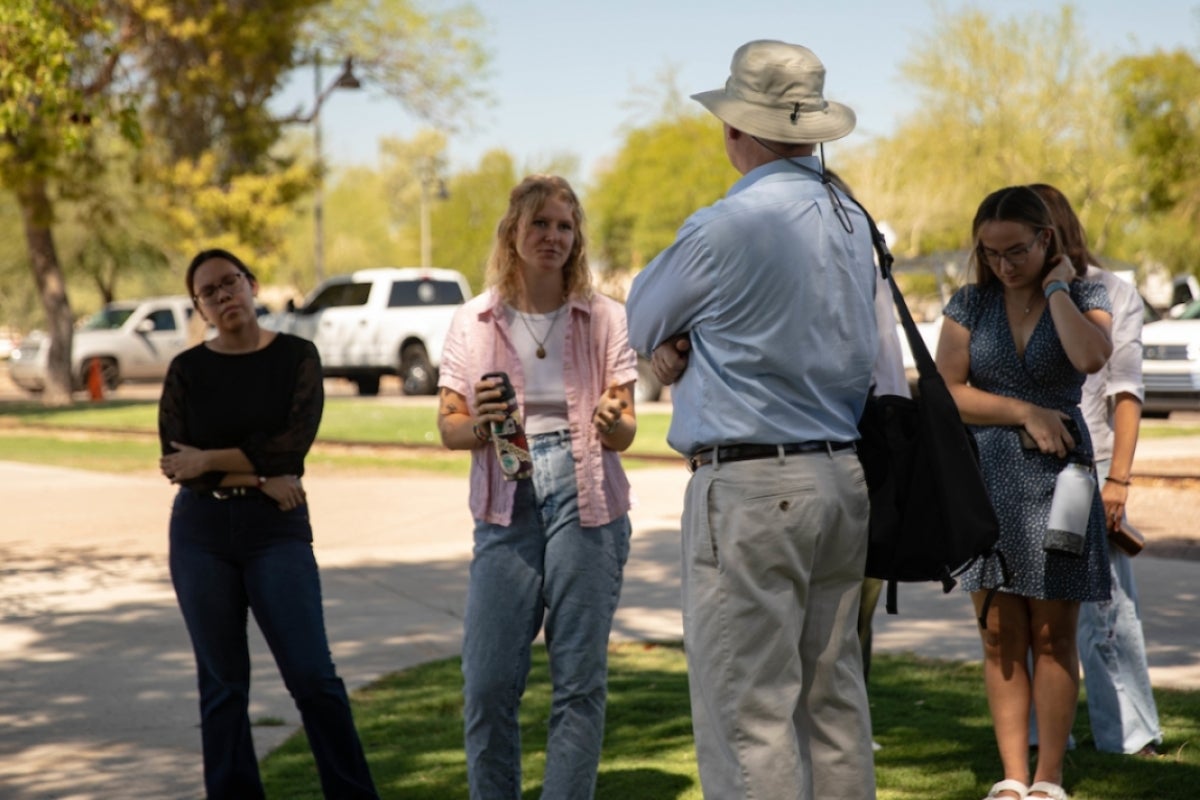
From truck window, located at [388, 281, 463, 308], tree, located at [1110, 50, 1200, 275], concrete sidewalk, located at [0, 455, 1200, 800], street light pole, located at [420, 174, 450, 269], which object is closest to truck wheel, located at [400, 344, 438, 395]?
truck window, located at [388, 281, 463, 308]

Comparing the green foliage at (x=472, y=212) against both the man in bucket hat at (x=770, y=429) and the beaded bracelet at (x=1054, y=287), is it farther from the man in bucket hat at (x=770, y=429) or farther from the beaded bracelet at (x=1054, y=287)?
→ the man in bucket hat at (x=770, y=429)

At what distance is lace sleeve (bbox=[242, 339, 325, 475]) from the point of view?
4.89m

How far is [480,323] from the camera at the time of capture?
14.7 ft

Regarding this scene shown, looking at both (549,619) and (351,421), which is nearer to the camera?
(549,619)

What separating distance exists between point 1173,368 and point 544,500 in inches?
638

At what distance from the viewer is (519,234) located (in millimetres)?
4441

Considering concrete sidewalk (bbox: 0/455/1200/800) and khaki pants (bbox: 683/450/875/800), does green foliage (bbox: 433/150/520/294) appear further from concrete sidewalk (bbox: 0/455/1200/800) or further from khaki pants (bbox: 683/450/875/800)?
khaki pants (bbox: 683/450/875/800)

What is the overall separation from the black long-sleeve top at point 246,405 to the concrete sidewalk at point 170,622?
1.26 m

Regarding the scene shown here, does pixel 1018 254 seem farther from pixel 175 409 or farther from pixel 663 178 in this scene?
pixel 663 178

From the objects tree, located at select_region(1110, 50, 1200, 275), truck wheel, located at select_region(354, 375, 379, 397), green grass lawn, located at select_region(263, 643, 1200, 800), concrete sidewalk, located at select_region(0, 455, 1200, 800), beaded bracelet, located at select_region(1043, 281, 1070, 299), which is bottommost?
green grass lawn, located at select_region(263, 643, 1200, 800)

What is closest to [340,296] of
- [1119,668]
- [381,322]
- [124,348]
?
[381,322]

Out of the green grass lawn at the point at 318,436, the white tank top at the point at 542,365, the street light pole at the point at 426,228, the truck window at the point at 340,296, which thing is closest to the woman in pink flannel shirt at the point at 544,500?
the white tank top at the point at 542,365

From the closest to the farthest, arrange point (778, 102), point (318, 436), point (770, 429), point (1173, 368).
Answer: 1. point (770, 429)
2. point (778, 102)
3. point (1173, 368)
4. point (318, 436)

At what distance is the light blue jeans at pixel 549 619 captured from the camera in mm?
4328
